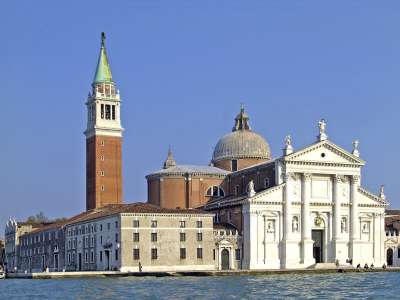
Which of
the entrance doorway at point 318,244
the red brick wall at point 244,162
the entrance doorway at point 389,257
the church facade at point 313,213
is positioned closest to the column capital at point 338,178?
the church facade at point 313,213

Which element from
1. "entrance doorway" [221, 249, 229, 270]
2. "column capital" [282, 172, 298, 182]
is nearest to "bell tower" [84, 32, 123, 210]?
"entrance doorway" [221, 249, 229, 270]

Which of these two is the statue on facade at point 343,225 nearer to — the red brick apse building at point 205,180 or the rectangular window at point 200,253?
the red brick apse building at point 205,180

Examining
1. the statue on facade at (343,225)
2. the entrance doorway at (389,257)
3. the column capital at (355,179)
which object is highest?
the column capital at (355,179)

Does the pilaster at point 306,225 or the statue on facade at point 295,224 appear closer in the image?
the pilaster at point 306,225

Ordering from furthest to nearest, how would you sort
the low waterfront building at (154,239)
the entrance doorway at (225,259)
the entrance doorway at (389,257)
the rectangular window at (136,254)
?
the entrance doorway at (389,257), the entrance doorway at (225,259), the rectangular window at (136,254), the low waterfront building at (154,239)

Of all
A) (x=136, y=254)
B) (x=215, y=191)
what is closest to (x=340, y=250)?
(x=215, y=191)

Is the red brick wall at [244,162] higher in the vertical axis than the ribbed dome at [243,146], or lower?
lower

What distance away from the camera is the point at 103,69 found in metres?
85.6

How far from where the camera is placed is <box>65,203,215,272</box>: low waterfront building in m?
65.4

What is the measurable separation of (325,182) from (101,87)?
24013 millimetres

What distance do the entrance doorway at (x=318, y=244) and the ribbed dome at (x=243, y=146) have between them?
1466 cm

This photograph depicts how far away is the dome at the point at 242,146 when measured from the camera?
86250mm

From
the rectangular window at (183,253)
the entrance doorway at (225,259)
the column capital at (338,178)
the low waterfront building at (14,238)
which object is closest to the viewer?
the rectangular window at (183,253)

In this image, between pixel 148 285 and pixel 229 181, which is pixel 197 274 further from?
pixel 229 181
